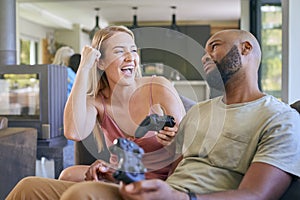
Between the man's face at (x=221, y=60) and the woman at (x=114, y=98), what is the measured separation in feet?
0.89

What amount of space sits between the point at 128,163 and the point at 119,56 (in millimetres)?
728

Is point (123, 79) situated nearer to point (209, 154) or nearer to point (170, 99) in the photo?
point (170, 99)

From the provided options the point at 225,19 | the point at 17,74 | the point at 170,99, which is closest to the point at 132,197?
→ the point at 170,99

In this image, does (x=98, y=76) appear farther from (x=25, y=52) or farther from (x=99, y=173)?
(x=25, y=52)

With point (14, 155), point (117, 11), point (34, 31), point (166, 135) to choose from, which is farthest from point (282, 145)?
point (34, 31)

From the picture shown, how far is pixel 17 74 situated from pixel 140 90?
8.19ft

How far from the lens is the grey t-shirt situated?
117 cm

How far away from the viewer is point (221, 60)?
134 cm

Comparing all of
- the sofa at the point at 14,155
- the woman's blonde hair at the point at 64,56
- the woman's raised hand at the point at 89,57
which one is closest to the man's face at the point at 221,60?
the woman's raised hand at the point at 89,57

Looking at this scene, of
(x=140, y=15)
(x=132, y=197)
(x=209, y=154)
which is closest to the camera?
(x=132, y=197)

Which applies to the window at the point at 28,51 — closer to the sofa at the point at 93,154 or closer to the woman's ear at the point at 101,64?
the sofa at the point at 93,154

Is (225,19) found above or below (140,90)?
above

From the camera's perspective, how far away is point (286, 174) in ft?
3.78

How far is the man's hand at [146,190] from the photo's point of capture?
98 cm
